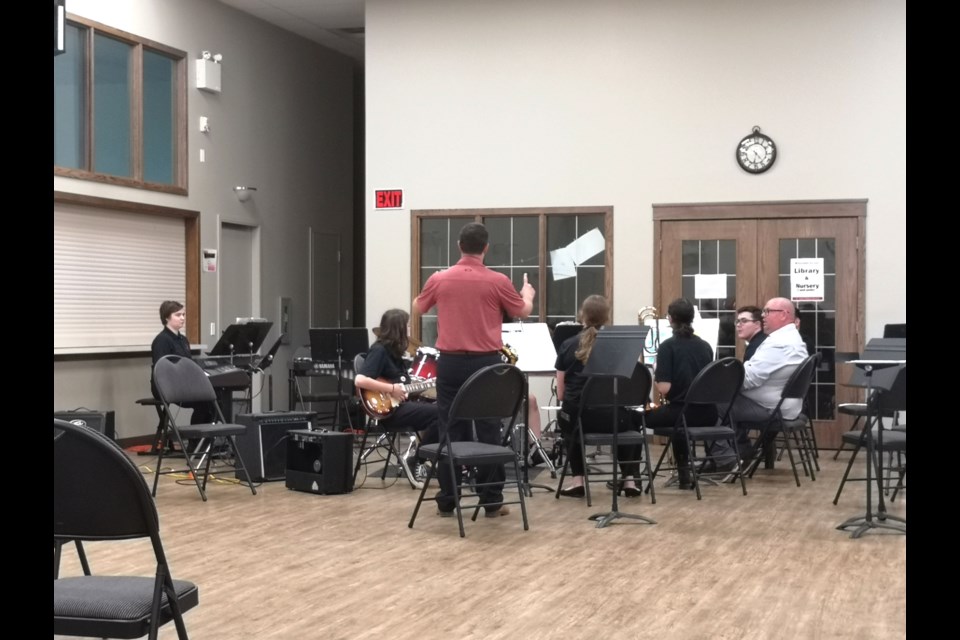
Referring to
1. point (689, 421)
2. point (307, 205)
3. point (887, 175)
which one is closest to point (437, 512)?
point (689, 421)

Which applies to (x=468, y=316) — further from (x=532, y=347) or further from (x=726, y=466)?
(x=726, y=466)

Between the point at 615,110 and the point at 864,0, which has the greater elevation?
the point at 864,0

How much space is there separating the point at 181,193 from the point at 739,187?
5.35m

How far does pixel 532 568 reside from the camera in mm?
4996

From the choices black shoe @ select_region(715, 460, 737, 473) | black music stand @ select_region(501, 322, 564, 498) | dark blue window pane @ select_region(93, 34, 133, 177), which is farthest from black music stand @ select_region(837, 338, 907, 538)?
dark blue window pane @ select_region(93, 34, 133, 177)

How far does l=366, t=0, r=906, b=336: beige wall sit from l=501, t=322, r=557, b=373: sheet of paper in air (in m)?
2.72

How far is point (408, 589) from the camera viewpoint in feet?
15.0

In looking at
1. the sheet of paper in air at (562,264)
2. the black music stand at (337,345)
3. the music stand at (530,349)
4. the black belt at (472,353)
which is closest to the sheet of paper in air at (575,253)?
the sheet of paper in air at (562,264)

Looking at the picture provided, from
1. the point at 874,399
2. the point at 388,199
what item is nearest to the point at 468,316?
the point at 874,399

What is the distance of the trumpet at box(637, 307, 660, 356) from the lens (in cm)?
911

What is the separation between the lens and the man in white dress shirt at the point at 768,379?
7.74 m
